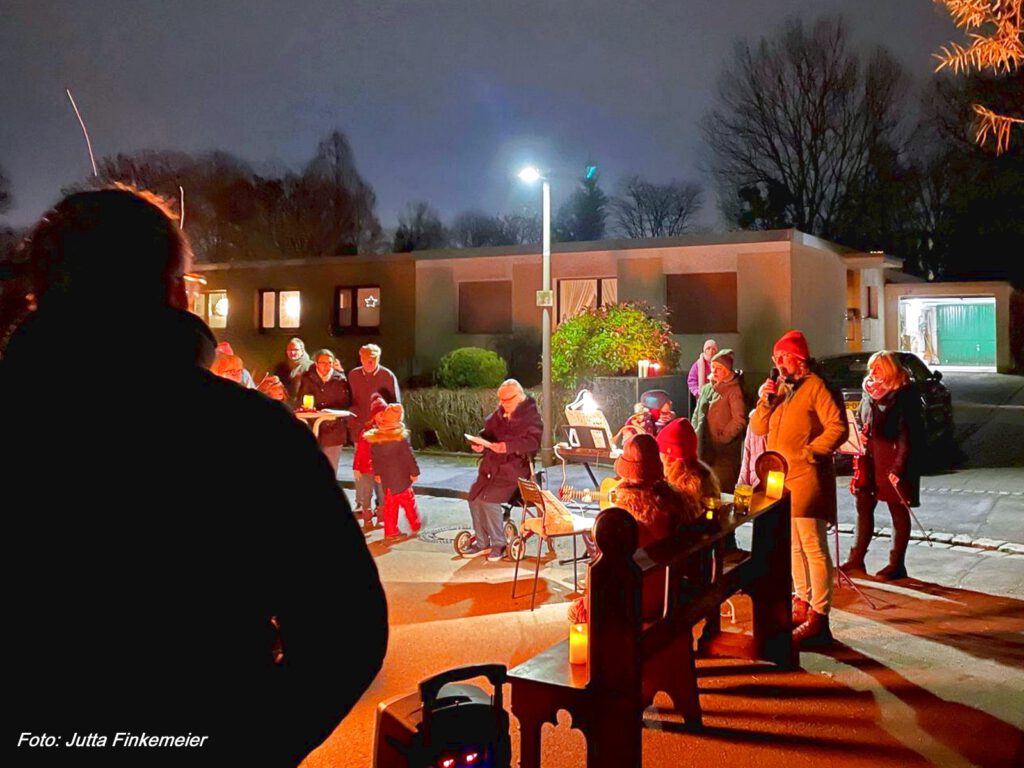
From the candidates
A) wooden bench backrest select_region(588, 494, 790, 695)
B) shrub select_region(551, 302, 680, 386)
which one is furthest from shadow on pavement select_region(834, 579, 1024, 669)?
shrub select_region(551, 302, 680, 386)

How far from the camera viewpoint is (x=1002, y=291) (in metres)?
33.3

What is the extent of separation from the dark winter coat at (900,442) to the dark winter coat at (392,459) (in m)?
4.67

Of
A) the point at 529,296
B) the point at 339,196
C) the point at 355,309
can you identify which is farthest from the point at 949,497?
Answer: the point at 339,196

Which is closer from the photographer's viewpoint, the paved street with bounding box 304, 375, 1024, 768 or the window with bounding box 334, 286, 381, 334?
the paved street with bounding box 304, 375, 1024, 768

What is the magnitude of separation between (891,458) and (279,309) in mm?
21017

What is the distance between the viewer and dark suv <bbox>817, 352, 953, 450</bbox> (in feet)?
45.4

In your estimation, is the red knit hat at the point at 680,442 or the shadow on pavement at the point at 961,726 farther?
the red knit hat at the point at 680,442

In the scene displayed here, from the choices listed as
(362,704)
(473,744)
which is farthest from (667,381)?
(473,744)

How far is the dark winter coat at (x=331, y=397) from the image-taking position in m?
10.7

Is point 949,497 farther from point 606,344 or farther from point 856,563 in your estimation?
point 606,344

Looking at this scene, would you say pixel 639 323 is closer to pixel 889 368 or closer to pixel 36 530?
pixel 889 368

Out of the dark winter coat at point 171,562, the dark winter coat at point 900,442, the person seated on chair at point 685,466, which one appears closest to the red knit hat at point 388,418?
the person seated on chair at point 685,466

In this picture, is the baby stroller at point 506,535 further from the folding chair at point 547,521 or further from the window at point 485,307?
the window at point 485,307

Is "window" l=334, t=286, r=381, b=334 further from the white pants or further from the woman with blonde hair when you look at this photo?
the white pants
